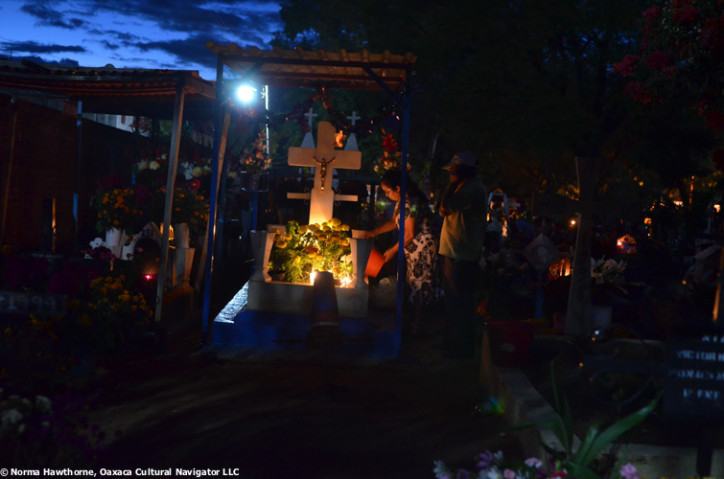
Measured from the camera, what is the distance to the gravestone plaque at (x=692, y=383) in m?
3.58

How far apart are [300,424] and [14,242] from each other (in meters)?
7.91

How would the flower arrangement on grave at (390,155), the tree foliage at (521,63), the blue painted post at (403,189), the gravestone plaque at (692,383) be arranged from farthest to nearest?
the tree foliage at (521,63)
the flower arrangement on grave at (390,155)
the blue painted post at (403,189)
the gravestone plaque at (692,383)

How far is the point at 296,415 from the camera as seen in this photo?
18.2 ft

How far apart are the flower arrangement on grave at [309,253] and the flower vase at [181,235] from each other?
52.4 inches

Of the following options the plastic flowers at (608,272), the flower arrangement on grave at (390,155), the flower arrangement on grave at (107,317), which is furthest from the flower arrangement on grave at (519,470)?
the flower arrangement on grave at (390,155)

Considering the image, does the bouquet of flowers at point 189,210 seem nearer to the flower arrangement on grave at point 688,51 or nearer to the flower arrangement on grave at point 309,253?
the flower arrangement on grave at point 309,253

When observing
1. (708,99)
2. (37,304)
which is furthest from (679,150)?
(37,304)

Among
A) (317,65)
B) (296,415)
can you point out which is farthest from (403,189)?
(296,415)

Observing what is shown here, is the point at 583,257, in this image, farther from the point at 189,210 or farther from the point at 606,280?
the point at 189,210

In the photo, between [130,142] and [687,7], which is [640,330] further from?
[130,142]

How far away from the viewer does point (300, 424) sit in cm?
534

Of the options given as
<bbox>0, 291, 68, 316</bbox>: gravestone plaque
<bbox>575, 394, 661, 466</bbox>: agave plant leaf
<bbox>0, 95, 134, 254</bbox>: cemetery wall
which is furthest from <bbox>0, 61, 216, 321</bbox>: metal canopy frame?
<bbox>575, 394, 661, 466</bbox>: agave plant leaf

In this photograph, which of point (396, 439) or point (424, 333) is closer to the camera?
point (396, 439)

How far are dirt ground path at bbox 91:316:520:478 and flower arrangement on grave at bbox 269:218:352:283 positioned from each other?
1.51 m
